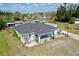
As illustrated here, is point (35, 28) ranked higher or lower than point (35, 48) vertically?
higher

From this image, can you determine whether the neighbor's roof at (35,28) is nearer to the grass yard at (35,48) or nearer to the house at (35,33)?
the house at (35,33)

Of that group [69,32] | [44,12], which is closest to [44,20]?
[44,12]

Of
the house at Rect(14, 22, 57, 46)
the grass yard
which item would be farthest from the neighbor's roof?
the grass yard

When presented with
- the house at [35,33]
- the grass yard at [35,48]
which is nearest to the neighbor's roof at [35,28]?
the house at [35,33]

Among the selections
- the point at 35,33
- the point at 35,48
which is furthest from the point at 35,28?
the point at 35,48

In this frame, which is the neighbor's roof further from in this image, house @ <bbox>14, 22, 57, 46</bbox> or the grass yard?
the grass yard

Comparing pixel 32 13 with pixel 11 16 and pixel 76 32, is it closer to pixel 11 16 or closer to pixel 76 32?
pixel 11 16

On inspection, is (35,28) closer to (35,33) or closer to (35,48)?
(35,33)
